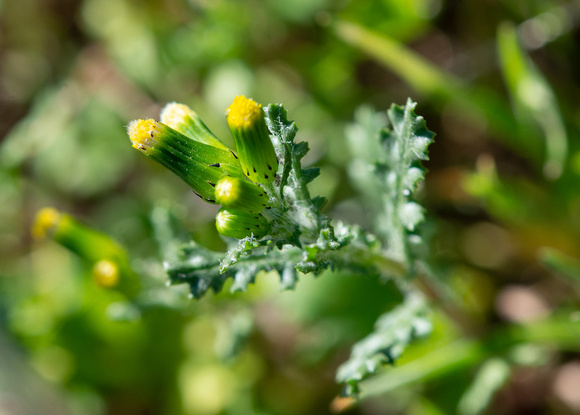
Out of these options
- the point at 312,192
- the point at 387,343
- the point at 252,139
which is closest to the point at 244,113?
the point at 252,139

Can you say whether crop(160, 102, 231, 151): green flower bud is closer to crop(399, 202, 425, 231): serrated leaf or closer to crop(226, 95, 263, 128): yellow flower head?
Result: crop(226, 95, 263, 128): yellow flower head

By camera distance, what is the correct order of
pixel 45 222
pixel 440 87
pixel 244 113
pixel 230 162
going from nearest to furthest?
pixel 244 113
pixel 230 162
pixel 45 222
pixel 440 87

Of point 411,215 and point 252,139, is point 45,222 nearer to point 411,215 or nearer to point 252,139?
point 252,139

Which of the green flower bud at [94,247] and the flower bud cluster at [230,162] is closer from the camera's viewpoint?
the flower bud cluster at [230,162]

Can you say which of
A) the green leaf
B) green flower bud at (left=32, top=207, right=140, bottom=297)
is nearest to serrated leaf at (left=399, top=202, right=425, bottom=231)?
the green leaf

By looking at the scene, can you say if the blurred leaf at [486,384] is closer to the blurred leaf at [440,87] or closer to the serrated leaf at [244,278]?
the blurred leaf at [440,87]

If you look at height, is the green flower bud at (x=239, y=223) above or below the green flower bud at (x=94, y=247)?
below

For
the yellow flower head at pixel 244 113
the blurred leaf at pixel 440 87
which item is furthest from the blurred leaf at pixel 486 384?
the yellow flower head at pixel 244 113
